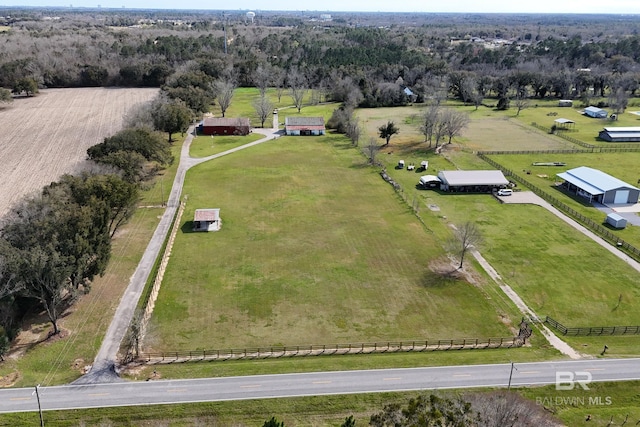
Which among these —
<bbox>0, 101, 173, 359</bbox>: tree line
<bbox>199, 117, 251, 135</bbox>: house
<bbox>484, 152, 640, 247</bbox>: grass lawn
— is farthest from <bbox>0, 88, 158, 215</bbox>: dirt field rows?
<bbox>484, 152, 640, 247</bbox>: grass lawn

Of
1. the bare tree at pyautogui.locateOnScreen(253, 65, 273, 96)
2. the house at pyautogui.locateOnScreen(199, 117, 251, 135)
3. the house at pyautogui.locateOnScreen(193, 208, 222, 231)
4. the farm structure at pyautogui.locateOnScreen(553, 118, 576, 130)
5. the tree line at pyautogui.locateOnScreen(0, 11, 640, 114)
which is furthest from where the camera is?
the bare tree at pyautogui.locateOnScreen(253, 65, 273, 96)

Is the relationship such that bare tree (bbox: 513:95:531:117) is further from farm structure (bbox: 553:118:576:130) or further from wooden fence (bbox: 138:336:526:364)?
wooden fence (bbox: 138:336:526:364)

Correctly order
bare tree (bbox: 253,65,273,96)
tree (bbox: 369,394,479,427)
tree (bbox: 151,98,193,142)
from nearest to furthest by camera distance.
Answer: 1. tree (bbox: 369,394,479,427)
2. tree (bbox: 151,98,193,142)
3. bare tree (bbox: 253,65,273,96)

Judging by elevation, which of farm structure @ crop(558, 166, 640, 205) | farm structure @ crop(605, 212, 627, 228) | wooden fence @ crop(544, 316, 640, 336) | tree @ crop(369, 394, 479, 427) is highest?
tree @ crop(369, 394, 479, 427)

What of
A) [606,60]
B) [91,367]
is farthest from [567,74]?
[91,367]

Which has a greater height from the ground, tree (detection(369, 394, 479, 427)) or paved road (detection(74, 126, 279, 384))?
tree (detection(369, 394, 479, 427))

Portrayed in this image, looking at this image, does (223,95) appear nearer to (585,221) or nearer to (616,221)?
(585,221)
